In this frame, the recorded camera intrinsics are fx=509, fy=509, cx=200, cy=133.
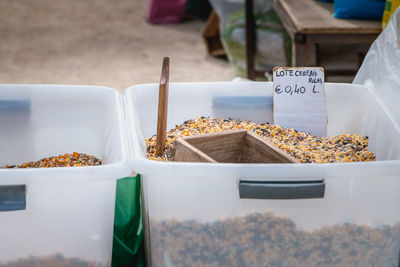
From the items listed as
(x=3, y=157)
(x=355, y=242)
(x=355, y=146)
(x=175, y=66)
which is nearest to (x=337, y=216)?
(x=355, y=242)

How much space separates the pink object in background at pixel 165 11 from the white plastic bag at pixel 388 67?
4.01 m

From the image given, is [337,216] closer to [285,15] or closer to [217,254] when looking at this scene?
[217,254]

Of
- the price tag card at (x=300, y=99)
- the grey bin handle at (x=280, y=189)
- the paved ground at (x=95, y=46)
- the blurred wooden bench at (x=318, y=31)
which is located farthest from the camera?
the paved ground at (x=95, y=46)

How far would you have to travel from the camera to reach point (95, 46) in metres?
4.43

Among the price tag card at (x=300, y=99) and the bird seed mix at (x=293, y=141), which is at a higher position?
the price tag card at (x=300, y=99)

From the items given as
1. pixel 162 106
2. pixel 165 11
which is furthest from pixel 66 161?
pixel 165 11

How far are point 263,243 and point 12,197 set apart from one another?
1.48ft

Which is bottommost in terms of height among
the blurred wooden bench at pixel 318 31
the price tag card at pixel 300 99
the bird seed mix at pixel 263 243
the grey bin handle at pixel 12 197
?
the bird seed mix at pixel 263 243

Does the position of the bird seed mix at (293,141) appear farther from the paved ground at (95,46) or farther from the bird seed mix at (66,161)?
the paved ground at (95,46)

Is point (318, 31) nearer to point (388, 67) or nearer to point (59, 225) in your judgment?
point (388, 67)

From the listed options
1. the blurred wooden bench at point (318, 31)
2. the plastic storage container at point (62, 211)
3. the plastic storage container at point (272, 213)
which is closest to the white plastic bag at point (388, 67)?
the plastic storage container at point (272, 213)

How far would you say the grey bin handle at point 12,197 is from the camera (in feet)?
2.87

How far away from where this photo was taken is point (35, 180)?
870mm

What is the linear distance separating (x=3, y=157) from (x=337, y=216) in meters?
0.90
